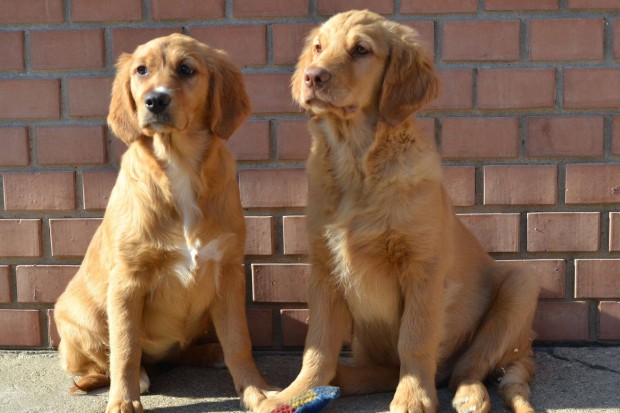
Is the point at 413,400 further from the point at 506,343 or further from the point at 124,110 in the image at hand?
the point at 124,110

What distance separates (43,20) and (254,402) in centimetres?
193

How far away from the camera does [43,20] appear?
11.6ft

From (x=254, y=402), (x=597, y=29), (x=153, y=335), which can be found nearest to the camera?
(x=254, y=402)

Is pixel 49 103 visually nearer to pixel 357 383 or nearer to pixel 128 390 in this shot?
pixel 128 390

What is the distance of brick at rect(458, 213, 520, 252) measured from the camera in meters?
3.52

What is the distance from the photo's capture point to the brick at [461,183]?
3.50m

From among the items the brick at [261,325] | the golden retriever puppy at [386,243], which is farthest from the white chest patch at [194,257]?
the brick at [261,325]

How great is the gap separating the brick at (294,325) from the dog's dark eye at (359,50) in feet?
4.14

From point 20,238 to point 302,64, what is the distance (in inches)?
60.6

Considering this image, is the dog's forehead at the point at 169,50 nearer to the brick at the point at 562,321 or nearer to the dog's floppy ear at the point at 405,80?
the dog's floppy ear at the point at 405,80

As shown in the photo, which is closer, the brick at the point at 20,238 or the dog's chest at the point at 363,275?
the dog's chest at the point at 363,275

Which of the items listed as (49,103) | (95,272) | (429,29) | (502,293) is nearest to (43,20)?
(49,103)

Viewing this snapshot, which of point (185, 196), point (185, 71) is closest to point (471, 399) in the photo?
point (185, 196)

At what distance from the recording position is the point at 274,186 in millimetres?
3549
